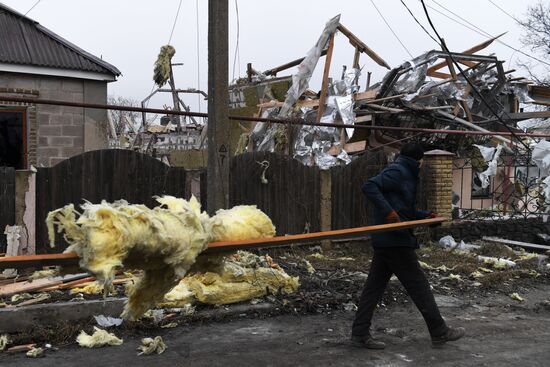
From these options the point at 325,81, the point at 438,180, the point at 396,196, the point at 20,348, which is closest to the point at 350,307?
the point at 396,196

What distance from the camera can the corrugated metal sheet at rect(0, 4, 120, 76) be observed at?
10.2 metres

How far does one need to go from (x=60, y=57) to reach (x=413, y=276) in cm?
872

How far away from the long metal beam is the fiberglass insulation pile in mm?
82

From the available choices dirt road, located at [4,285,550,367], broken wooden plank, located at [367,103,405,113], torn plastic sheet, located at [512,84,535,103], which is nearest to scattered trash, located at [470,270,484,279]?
dirt road, located at [4,285,550,367]

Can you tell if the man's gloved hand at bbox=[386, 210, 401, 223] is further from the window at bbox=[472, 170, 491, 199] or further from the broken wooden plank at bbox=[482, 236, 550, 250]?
the window at bbox=[472, 170, 491, 199]

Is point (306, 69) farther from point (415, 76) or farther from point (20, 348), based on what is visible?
point (20, 348)

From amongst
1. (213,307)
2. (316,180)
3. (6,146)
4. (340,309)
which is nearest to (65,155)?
(6,146)

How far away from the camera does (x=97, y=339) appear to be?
15.8ft

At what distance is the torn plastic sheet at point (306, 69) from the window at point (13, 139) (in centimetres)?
647

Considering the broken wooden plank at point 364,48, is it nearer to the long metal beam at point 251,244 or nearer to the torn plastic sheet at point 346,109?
the torn plastic sheet at point 346,109

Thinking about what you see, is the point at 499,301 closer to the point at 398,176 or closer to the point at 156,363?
the point at 398,176

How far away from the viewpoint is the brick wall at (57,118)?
10305 millimetres

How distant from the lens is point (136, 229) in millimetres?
3396

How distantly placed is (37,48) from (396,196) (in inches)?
341
